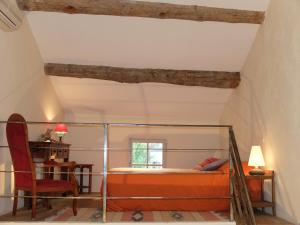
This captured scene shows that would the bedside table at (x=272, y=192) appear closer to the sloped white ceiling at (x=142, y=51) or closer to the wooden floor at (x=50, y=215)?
the wooden floor at (x=50, y=215)

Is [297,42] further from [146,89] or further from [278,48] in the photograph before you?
[146,89]

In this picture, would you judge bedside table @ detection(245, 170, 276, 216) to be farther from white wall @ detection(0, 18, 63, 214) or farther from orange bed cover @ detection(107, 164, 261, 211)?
white wall @ detection(0, 18, 63, 214)

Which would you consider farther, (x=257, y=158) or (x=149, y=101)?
(x=149, y=101)

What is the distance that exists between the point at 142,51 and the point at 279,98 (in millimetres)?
2107

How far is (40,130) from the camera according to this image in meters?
5.63

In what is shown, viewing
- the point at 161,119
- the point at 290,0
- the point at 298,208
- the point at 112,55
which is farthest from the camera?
the point at 161,119

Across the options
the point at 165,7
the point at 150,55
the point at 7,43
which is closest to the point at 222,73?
the point at 150,55

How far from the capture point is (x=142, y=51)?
214 inches

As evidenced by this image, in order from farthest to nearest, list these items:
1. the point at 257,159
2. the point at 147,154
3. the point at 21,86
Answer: the point at 147,154
the point at 21,86
the point at 257,159

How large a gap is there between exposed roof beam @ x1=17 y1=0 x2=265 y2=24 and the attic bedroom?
1 centimetres

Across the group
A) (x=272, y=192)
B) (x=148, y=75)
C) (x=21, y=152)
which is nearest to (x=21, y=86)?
(x=21, y=152)

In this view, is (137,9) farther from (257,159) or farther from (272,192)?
(272,192)

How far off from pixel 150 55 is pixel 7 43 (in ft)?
6.73

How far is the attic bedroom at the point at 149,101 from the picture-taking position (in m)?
3.86
